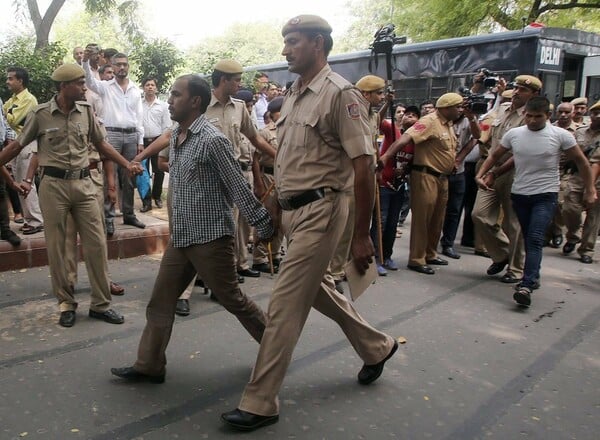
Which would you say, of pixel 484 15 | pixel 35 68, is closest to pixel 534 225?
pixel 35 68

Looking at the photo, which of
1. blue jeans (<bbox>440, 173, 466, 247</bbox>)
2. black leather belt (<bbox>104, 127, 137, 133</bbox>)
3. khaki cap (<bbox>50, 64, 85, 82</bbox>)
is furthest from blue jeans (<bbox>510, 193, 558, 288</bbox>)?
black leather belt (<bbox>104, 127, 137, 133</bbox>)

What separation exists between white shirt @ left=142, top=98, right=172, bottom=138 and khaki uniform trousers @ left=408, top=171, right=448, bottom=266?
3.76m

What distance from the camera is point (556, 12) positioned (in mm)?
16734

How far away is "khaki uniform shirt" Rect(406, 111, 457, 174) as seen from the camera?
18.8 feet

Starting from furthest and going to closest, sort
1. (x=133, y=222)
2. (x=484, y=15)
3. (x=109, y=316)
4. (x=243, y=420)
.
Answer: (x=484, y=15)
(x=133, y=222)
(x=109, y=316)
(x=243, y=420)

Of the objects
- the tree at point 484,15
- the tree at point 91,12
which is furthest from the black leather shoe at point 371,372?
the tree at point 484,15

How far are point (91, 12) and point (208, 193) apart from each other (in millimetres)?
16409

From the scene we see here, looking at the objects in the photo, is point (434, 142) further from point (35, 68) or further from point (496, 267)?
point (35, 68)

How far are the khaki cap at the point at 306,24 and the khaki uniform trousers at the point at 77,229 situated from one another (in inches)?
83.9

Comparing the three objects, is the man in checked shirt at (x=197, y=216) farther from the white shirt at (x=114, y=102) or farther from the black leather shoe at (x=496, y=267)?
the white shirt at (x=114, y=102)

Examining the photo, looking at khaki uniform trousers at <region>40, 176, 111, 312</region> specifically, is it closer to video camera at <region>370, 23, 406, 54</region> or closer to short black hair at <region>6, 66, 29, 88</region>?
short black hair at <region>6, 66, 29, 88</region>

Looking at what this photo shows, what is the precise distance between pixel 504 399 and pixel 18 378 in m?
2.73

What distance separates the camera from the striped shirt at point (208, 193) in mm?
3012

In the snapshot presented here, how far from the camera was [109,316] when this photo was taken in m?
4.21
